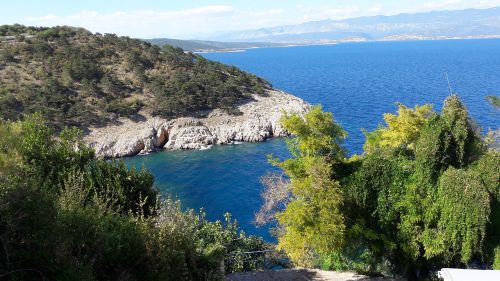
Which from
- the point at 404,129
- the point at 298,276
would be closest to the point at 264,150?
the point at 404,129

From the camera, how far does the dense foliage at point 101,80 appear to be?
52.5 meters

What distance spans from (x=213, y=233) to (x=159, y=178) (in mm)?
24052

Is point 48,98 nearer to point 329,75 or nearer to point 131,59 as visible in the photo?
point 131,59

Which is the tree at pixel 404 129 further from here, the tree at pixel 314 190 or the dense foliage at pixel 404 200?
the tree at pixel 314 190

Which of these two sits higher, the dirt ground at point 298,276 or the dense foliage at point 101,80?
the dense foliage at point 101,80

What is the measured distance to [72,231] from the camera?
30.4ft

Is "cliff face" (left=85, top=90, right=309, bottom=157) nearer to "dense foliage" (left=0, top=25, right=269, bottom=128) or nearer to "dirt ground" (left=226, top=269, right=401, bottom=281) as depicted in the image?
"dense foliage" (left=0, top=25, right=269, bottom=128)

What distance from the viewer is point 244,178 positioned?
4106 cm

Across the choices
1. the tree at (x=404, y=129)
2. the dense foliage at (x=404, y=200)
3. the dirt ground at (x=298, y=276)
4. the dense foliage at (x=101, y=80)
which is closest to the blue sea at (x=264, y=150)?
the dense foliage at (x=101, y=80)

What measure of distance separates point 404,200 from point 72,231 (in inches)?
472

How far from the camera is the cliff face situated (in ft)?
163

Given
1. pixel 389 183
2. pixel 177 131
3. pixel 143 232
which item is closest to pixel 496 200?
pixel 389 183

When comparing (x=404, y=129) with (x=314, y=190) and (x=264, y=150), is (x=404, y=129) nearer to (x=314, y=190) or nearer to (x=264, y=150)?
(x=314, y=190)

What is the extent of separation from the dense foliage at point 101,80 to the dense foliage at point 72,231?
36.9 metres
